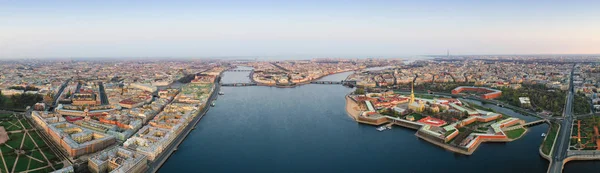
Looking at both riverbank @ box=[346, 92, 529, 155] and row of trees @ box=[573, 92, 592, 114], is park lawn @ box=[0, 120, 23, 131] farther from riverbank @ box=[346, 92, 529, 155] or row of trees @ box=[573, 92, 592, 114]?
row of trees @ box=[573, 92, 592, 114]

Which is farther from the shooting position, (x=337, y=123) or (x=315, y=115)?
(x=315, y=115)

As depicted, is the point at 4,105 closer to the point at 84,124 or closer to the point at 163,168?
the point at 84,124

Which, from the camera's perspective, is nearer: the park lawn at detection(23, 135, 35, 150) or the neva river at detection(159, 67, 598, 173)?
the neva river at detection(159, 67, 598, 173)

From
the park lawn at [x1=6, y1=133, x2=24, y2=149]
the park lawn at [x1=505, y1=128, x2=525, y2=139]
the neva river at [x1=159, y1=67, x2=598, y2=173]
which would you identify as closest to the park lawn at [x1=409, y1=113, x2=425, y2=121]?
the neva river at [x1=159, y1=67, x2=598, y2=173]

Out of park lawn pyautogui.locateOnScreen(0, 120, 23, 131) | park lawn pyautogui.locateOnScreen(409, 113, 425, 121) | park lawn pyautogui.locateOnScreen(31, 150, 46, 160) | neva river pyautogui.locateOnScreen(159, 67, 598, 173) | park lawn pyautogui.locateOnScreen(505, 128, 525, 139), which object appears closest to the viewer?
park lawn pyautogui.locateOnScreen(31, 150, 46, 160)

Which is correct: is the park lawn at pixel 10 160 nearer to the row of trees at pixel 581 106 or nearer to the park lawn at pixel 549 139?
the park lawn at pixel 549 139

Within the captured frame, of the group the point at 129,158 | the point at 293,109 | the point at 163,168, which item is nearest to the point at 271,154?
the point at 163,168
